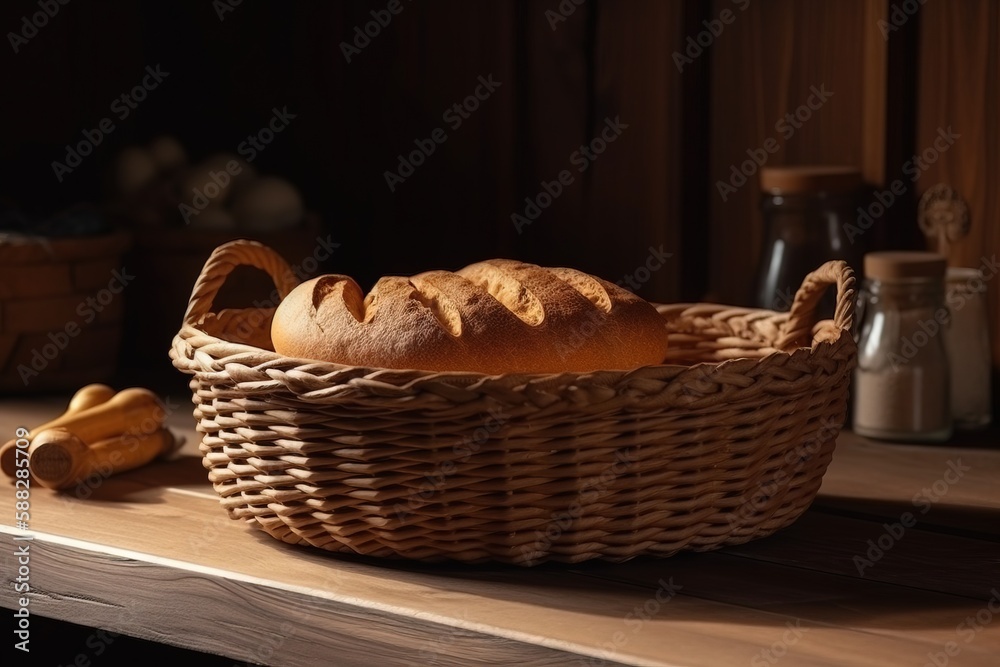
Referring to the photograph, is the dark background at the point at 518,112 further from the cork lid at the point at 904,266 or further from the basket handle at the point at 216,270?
the basket handle at the point at 216,270

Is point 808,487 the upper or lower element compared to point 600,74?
lower

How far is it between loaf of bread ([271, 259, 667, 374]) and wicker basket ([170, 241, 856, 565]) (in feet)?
0.18

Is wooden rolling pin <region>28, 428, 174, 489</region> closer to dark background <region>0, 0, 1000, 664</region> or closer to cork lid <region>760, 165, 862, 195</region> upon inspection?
dark background <region>0, 0, 1000, 664</region>

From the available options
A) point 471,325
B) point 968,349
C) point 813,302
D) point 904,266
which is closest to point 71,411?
point 471,325

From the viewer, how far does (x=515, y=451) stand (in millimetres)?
856

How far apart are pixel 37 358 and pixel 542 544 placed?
35.5 inches

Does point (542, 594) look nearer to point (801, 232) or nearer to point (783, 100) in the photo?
point (801, 232)

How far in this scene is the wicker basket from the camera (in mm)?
839

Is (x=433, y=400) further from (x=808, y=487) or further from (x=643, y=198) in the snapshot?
(x=643, y=198)

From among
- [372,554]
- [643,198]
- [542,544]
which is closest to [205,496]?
[372,554]

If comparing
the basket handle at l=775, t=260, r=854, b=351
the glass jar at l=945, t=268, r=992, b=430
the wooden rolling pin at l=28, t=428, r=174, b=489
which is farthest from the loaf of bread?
the glass jar at l=945, t=268, r=992, b=430

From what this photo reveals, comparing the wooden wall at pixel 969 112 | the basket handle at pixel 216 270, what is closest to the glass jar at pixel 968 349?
the wooden wall at pixel 969 112

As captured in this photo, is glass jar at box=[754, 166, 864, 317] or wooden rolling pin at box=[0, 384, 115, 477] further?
glass jar at box=[754, 166, 864, 317]

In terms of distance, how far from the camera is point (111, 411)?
1.21m
